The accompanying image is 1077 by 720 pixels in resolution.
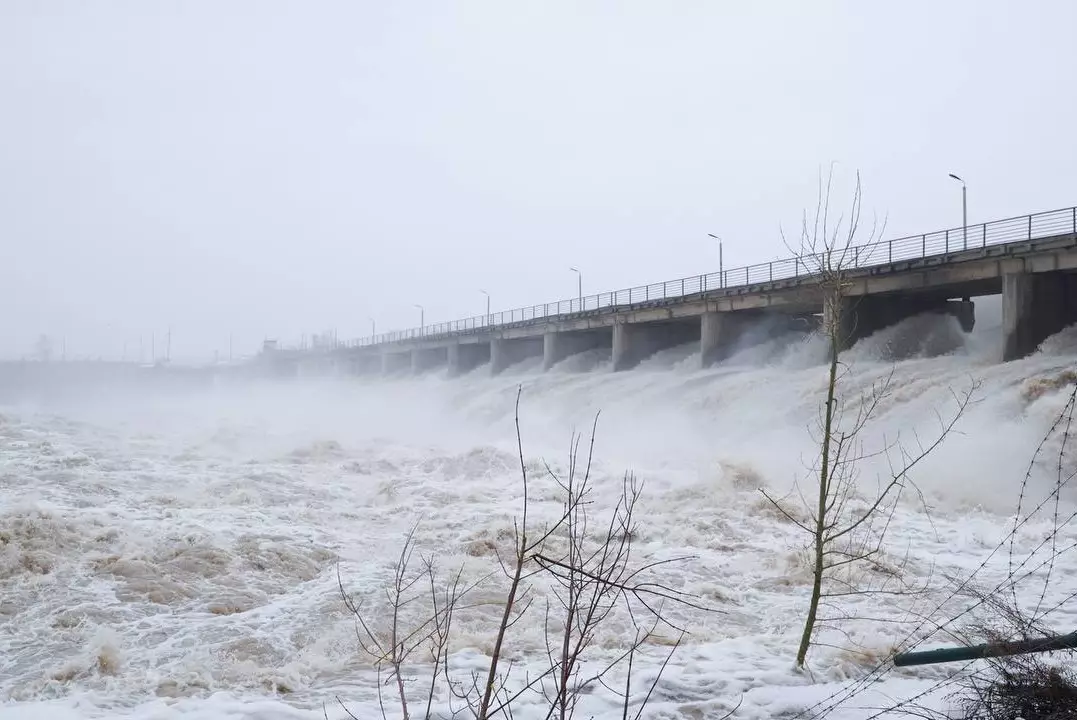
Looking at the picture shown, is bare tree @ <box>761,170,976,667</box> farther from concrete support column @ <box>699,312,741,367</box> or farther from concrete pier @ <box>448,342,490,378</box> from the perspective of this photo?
concrete pier @ <box>448,342,490,378</box>

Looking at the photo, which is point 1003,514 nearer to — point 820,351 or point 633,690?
point 633,690

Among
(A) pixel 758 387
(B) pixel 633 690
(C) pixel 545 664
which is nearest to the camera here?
(B) pixel 633 690

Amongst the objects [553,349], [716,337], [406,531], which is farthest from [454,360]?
[406,531]

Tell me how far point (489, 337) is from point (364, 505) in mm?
32413

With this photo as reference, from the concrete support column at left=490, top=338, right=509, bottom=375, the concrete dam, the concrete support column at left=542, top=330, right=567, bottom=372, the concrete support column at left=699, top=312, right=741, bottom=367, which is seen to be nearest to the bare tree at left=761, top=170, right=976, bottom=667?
the concrete dam

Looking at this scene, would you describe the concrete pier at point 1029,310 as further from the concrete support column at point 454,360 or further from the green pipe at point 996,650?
the concrete support column at point 454,360

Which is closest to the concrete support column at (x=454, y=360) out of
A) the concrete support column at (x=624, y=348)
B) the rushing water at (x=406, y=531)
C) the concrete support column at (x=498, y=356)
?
the concrete support column at (x=498, y=356)

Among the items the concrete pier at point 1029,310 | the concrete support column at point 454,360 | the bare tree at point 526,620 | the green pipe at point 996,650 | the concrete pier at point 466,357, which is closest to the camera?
the green pipe at point 996,650

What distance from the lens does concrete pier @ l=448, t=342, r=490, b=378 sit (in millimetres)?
49125

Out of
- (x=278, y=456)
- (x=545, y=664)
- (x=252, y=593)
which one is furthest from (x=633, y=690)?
(x=278, y=456)

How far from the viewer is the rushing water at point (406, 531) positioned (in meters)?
5.67

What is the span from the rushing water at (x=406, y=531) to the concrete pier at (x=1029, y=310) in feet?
2.13

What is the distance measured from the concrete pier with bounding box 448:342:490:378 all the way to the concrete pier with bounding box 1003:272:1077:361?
112 ft

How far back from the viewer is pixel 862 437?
1669 centimetres
